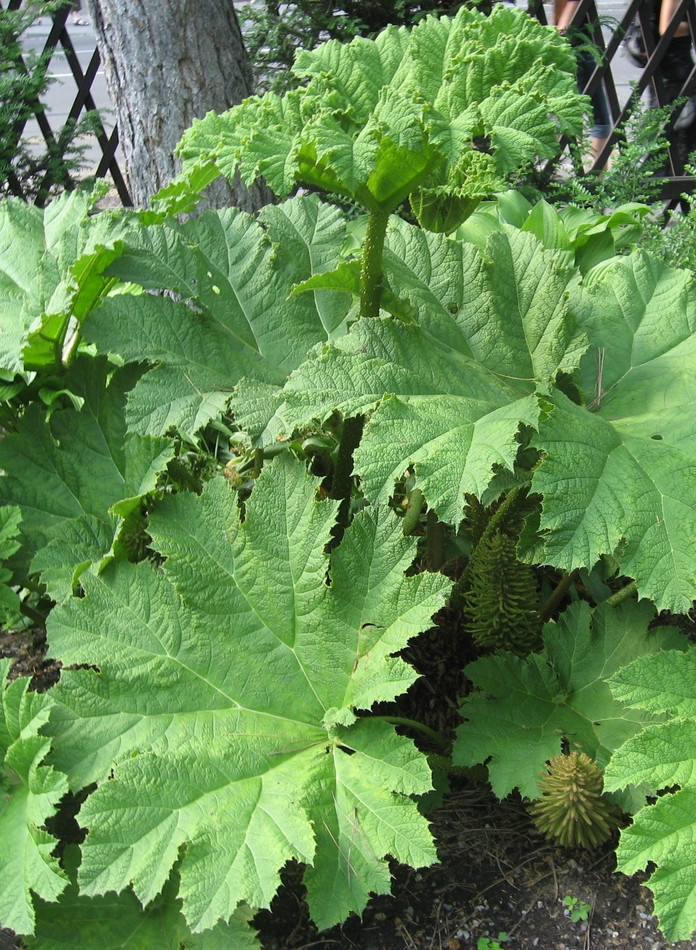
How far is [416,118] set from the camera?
1.49m

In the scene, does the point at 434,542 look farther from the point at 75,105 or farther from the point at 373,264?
the point at 75,105

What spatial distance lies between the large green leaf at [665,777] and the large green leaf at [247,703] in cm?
38

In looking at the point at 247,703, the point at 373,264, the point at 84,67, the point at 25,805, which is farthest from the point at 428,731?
the point at 84,67

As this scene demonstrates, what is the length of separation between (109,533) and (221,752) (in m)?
0.62

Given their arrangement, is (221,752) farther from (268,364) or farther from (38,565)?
(268,364)

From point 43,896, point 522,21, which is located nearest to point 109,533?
point 43,896

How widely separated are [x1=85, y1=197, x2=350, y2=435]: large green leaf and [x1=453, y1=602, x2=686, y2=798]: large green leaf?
0.83 metres

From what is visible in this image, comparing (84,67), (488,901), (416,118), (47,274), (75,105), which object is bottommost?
(488,901)

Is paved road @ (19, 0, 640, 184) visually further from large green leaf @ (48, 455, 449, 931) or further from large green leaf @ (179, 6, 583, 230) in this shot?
large green leaf @ (48, 455, 449, 931)

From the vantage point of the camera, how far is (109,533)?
1964mm

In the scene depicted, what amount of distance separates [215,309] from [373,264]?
0.41m

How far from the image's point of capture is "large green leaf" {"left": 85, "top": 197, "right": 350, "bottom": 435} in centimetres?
181

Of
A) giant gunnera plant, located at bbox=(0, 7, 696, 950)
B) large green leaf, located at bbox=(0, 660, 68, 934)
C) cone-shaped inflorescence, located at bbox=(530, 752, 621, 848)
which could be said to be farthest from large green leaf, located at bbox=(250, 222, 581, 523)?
large green leaf, located at bbox=(0, 660, 68, 934)

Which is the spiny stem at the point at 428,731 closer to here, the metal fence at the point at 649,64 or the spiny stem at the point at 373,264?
the spiny stem at the point at 373,264
